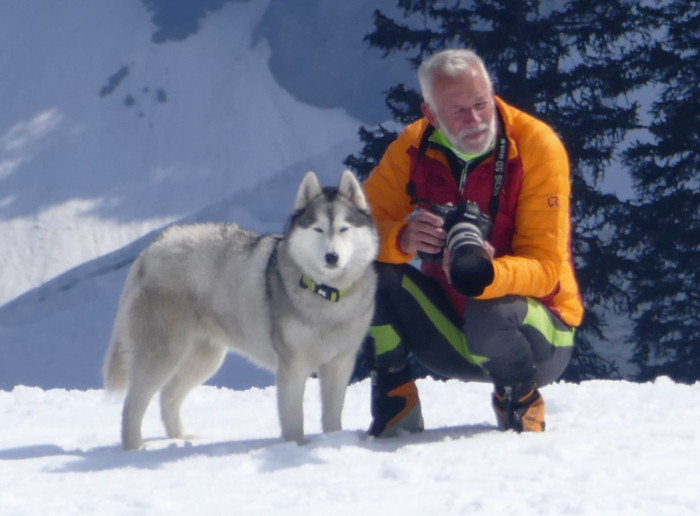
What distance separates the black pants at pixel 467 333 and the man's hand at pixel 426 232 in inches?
9.2

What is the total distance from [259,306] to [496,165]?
3.36 feet

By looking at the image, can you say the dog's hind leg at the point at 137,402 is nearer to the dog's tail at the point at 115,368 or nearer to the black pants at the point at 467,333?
the dog's tail at the point at 115,368

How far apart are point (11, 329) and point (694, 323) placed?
26.6ft

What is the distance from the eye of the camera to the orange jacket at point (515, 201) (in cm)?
350

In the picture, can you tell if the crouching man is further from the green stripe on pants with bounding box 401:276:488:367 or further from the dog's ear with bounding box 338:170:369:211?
the dog's ear with bounding box 338:170:369:211

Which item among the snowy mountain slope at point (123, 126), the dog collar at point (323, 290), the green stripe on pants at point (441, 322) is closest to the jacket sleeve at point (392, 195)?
the green stripe on pants at point (441, 322)

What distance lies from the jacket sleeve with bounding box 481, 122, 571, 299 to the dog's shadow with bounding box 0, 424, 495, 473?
591mm

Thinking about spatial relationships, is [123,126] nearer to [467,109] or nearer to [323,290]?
[323,290]

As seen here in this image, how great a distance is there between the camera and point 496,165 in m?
3.54

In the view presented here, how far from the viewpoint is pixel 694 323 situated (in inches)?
467

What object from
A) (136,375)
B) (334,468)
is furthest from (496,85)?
(334,468)

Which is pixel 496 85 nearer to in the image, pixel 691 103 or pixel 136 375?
pixel 691 103

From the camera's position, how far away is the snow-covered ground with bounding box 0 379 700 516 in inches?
106

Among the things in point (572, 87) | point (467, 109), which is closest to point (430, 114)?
point (467, 109)
